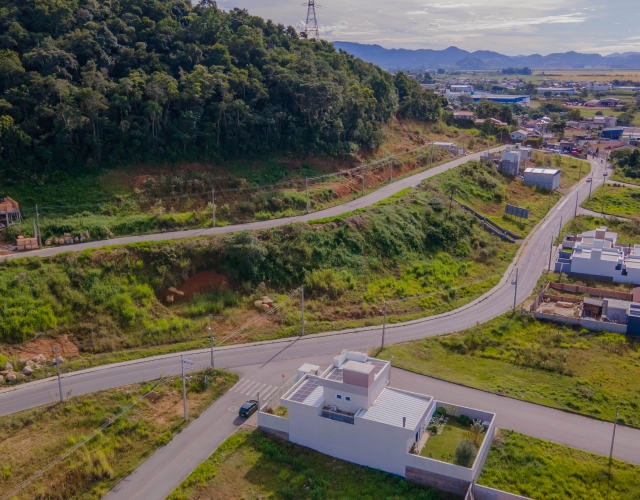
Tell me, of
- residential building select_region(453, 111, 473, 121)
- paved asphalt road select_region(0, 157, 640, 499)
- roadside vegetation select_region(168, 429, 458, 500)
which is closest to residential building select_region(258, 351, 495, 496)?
roadside vegetation select_region(168, 429, 458, 500)

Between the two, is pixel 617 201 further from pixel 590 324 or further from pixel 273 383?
pixel 273 383

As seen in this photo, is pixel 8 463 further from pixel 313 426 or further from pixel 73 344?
pixel 313 426

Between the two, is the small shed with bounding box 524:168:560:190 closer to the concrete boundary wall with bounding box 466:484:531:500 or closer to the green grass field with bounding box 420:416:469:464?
the green grass field with bounding box 420:416:469:464

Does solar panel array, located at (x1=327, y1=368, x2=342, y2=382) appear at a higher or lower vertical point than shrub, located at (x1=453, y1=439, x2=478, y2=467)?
higher

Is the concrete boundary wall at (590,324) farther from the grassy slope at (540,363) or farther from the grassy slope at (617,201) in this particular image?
the grassy slope at (617,201)

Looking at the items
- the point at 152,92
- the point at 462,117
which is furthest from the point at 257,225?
the point at 462,117

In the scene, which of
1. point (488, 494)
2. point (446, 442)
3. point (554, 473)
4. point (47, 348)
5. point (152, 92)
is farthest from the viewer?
point (152, 92)
